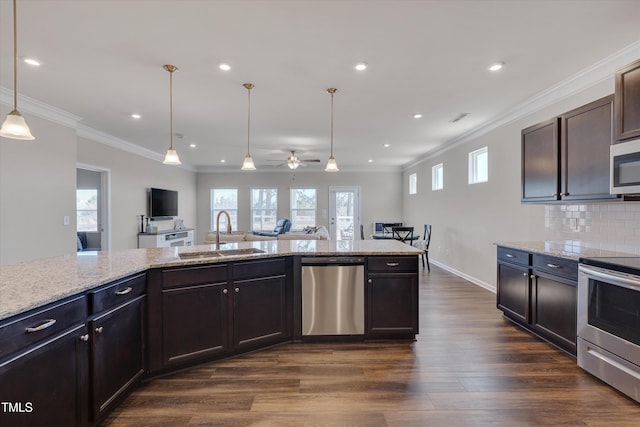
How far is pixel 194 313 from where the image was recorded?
2447 mm

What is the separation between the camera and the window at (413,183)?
27.8 feet

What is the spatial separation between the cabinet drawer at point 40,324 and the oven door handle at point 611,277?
3.37m

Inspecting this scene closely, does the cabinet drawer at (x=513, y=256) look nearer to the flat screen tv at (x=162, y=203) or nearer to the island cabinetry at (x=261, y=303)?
the island cabinetry at (x=261, y=303)

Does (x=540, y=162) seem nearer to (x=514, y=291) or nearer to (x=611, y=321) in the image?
(x=514, y=291)

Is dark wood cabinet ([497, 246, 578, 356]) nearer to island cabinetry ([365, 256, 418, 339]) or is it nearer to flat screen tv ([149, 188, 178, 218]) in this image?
island cabinetry ([365, 256, 418, 339])

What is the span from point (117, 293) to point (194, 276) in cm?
58

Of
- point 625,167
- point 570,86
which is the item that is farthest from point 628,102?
point 570,86

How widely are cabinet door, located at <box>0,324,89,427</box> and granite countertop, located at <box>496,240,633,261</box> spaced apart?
3.54m

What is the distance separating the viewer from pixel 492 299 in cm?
438

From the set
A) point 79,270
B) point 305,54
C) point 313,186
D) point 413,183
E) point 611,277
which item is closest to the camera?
point 79,270

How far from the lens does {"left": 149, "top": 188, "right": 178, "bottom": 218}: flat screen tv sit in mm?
6926

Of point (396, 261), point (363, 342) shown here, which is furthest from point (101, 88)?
point (363, 342)

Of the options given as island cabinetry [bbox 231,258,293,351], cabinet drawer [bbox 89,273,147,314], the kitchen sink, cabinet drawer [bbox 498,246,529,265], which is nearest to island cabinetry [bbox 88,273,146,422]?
cabinet drawer [bbox 89,273,147,314]

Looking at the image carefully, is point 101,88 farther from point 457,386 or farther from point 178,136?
point 457,386
